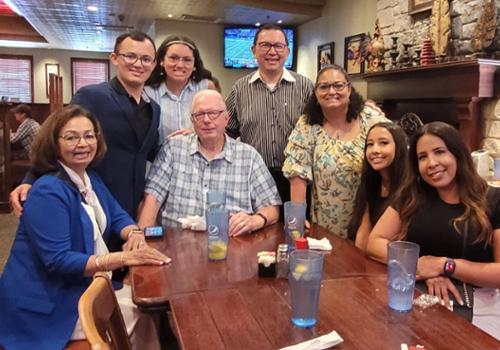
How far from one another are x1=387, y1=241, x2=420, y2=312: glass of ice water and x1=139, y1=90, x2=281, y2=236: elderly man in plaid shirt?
871 millimetres

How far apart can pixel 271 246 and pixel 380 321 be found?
0.65m

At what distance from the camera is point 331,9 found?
649cm

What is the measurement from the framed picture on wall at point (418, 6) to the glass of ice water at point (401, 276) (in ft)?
12.0

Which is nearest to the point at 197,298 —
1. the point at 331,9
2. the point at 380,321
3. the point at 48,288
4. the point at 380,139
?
the point at 380,321

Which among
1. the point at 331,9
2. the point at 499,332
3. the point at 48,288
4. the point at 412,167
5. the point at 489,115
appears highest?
the point at 331,9

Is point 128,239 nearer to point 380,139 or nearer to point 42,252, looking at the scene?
point 42,252

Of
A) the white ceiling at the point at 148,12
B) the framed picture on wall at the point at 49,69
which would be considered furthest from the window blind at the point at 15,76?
the white ceiling at the point at 148,12

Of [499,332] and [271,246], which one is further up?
[271,246]

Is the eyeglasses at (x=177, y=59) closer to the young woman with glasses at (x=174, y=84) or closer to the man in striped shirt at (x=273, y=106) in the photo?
the young woman with glasses at (x=174, y=84)

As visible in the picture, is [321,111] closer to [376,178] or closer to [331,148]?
[331,148]

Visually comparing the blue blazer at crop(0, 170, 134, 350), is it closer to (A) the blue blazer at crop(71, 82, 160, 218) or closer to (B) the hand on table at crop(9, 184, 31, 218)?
(B) the hand on table at crop(9, 184, 31, 218)

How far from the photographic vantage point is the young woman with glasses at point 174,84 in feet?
8.53

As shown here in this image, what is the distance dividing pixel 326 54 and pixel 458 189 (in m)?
5.25

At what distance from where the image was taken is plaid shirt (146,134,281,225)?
2.13 metres
